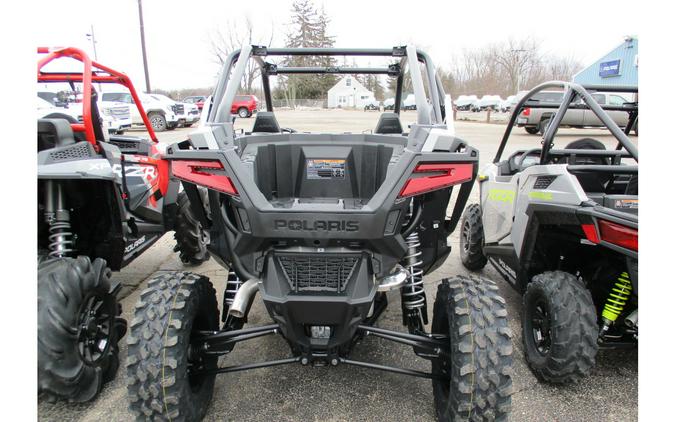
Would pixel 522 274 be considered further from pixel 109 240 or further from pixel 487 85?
pixel 487 85

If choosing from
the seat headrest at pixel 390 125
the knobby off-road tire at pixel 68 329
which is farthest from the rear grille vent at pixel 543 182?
the knobby off-road tire at pixel 68 329

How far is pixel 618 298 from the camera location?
8.93ft

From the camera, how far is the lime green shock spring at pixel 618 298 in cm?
269

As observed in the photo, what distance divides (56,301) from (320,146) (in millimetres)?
1745

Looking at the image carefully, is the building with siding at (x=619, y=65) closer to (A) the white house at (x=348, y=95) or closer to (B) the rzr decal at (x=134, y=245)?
(B) the rzr decal at (x=134, y=245)

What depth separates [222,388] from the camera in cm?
273

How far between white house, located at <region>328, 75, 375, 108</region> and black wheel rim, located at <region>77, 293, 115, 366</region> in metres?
58.4

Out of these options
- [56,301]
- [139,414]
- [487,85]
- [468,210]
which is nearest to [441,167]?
[139,414]

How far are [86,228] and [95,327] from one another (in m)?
1.15

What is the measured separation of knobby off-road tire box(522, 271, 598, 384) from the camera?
2.60m

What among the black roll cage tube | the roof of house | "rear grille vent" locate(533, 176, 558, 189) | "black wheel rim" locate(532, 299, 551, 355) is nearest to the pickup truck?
the black roll cage tube

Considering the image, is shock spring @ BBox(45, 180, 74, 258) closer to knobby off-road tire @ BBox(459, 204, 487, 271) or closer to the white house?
knobby off-road tire @ BBox(459, 204, 487, 271)

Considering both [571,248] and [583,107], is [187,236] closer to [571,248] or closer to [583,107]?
[571,248]

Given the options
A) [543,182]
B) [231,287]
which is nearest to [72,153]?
[231,287]
